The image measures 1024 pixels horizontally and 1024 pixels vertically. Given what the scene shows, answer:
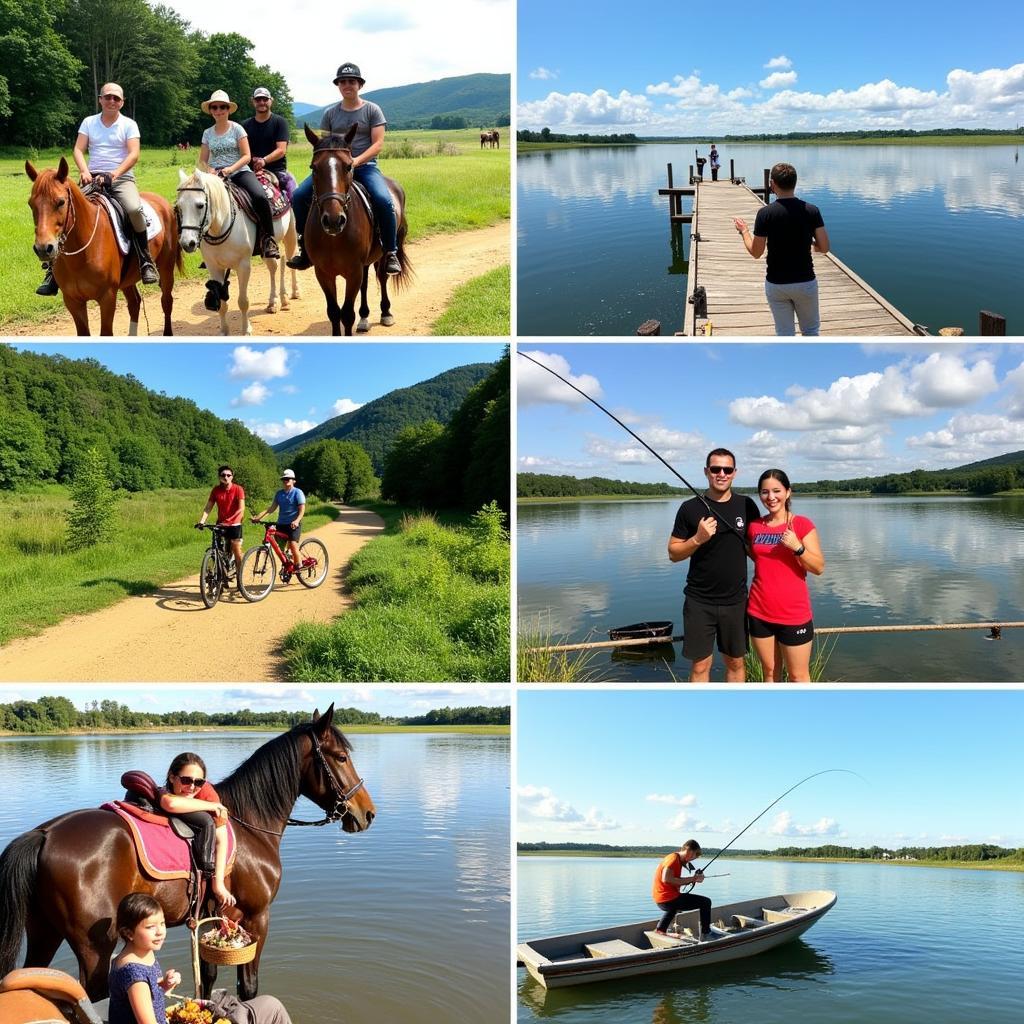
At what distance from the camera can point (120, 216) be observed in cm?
772

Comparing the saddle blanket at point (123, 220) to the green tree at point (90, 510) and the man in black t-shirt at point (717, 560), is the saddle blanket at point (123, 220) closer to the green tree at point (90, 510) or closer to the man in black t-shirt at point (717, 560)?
the green tree at point (90, 510)

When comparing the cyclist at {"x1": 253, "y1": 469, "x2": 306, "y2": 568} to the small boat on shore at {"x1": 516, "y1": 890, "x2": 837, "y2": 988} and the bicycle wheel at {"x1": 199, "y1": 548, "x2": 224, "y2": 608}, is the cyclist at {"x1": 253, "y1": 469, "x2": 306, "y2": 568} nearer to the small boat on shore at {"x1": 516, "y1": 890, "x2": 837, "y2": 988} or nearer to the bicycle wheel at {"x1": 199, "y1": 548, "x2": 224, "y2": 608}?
the bicycle wheel at {"x1": 199, "y1": 548, "x2": 224, "y2": 608}

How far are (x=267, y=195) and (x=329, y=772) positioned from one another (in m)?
6.22

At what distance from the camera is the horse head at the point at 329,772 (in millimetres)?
5004

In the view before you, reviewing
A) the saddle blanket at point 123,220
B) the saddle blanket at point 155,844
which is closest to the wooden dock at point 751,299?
the saddle blanket at point 123,220

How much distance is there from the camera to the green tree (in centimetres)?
1000

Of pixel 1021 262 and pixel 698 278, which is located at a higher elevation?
pixel 1021 262

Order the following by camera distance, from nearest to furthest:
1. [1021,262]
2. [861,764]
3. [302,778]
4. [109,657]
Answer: [302,778] → [109,657] → [861,764] → [1021,262]

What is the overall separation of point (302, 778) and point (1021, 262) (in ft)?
80.1

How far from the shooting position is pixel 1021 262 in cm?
2367

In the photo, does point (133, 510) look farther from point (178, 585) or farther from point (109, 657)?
point (109, 657)

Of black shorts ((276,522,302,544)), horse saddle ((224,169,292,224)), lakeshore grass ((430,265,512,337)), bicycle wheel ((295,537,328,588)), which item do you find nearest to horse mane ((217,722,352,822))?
black shorts ((276,522,302,544))

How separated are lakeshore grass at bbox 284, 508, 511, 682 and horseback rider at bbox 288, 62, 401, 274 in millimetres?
3008

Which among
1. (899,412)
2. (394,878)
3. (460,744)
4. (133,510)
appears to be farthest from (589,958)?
(460,744)
